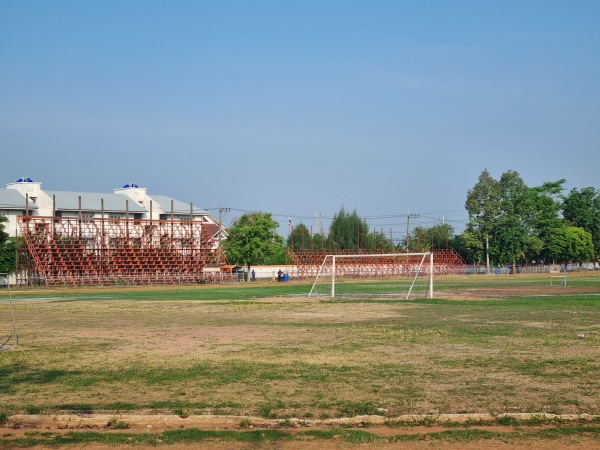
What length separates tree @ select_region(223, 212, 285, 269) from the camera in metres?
94.7

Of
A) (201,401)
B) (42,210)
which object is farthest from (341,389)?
(42,210)

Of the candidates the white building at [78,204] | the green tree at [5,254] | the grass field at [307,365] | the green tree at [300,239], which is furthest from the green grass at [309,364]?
the green tree at [300,239]

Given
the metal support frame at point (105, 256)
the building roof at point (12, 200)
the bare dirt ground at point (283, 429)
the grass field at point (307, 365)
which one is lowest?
the bare dirt ground at point (283, 429)

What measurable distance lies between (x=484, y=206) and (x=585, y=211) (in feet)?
68.0

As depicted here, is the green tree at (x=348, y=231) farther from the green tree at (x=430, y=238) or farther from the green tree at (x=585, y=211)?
the green tree at (x=585, y=211)

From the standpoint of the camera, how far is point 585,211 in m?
137

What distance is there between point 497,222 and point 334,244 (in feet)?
82.8

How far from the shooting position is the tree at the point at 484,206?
125 m

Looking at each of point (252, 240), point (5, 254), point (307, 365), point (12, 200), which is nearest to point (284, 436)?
point (307, 365)

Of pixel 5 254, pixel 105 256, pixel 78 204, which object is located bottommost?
pixel 105 256

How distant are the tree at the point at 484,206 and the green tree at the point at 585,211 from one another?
16.8 m

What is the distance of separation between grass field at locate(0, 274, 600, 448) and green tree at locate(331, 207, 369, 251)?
95.3 m

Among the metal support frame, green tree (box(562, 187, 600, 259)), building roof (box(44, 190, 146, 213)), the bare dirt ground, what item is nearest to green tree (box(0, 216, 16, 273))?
the metal support frame

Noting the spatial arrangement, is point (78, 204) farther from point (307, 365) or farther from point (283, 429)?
point (283, 429)
